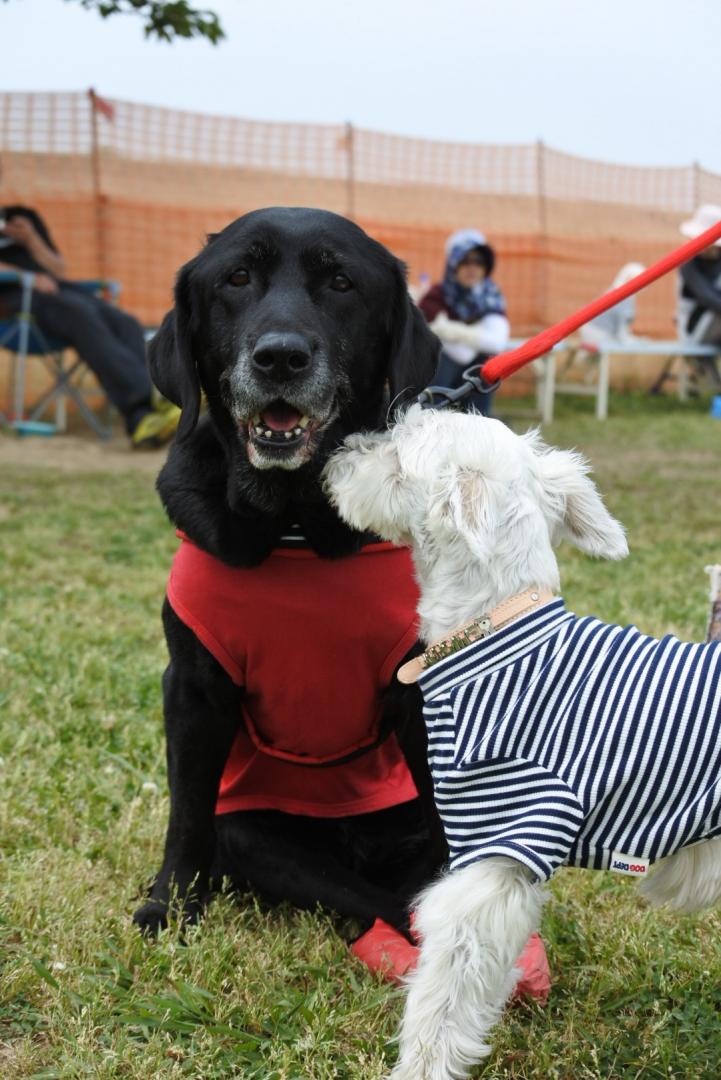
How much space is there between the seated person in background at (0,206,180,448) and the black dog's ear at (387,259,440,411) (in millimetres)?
7954

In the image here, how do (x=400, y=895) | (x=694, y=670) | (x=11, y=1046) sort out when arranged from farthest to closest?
(x=400, y=895) → (x=11, y=1046) → (x=694, y=670)

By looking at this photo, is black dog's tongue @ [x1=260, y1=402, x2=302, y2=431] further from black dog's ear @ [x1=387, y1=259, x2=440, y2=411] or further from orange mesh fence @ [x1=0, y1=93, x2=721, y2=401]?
orange mesh fence @ [x1=0, y1=93, x2=721, y2=401]

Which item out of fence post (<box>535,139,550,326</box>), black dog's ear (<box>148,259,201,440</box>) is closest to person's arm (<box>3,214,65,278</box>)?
fence post (<box>535,139,550,326</box>)

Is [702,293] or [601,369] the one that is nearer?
[702,293]

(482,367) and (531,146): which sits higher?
(531,146)

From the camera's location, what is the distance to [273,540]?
268 centimetres

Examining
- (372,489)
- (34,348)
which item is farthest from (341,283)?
(34,348)

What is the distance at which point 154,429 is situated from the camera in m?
10.8

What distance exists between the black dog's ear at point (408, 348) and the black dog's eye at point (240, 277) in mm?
374

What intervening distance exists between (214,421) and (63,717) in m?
1.55

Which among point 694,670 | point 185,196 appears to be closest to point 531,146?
point 185,196

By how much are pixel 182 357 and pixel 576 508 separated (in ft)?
3.54

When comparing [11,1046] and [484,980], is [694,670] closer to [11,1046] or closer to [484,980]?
[484,980]

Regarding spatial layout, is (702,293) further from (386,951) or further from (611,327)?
(386,951)
